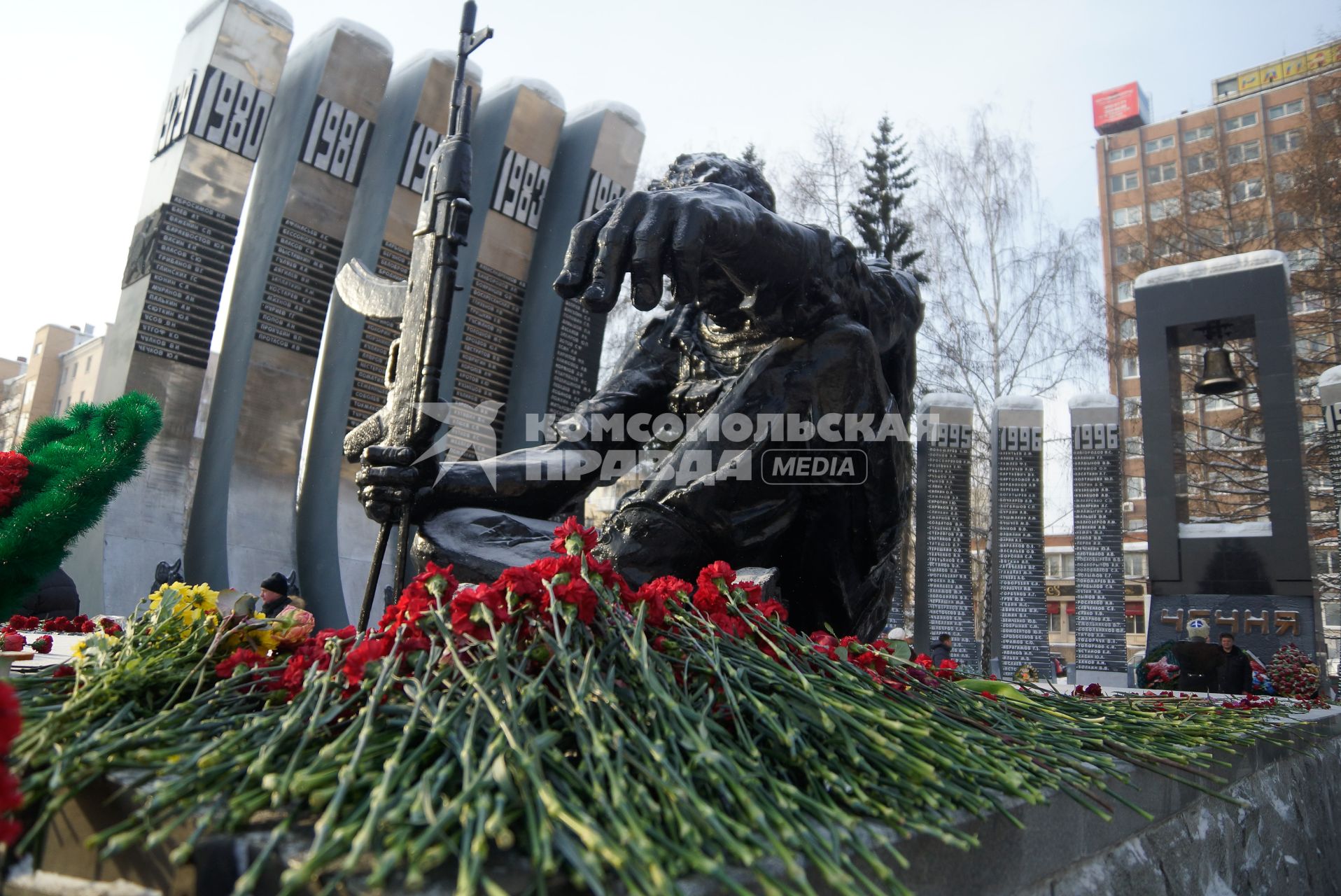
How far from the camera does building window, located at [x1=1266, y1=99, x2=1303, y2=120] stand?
35.6 meters

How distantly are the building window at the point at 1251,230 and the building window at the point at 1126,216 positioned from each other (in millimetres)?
22080

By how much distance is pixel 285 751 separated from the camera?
0.84 meters

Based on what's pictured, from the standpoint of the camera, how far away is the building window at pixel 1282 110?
35562 mm

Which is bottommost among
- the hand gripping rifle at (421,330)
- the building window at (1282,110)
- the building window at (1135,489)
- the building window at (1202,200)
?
the hand gripping rifle at (421,330)

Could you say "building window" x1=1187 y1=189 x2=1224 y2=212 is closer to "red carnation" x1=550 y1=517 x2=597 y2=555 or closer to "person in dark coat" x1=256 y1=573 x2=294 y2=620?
"person in dark coat" x1=256 y1=573 x2=294 y2=620

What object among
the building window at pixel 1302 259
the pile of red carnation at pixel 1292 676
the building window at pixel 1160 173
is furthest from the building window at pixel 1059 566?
the pile of red carnation at pixel 1292 676

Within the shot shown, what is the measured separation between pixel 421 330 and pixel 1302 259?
19.1 m

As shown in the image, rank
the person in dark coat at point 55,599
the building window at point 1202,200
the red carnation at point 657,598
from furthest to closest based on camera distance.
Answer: the building window at point 1202,200, the person in dark coat at point 55,599, the red carnation at point 657,598

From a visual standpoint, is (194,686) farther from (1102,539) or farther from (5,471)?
(1102,539)

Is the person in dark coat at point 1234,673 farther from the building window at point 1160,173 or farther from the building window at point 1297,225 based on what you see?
the building window at point 1160,173

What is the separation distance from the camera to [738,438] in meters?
2.12

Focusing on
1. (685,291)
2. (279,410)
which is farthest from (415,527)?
(279,410)

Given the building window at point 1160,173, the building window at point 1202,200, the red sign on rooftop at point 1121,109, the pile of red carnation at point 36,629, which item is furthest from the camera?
the red sign on rooftop at point 1121,109

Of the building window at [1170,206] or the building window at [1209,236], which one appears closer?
the building window at [1209,236]
